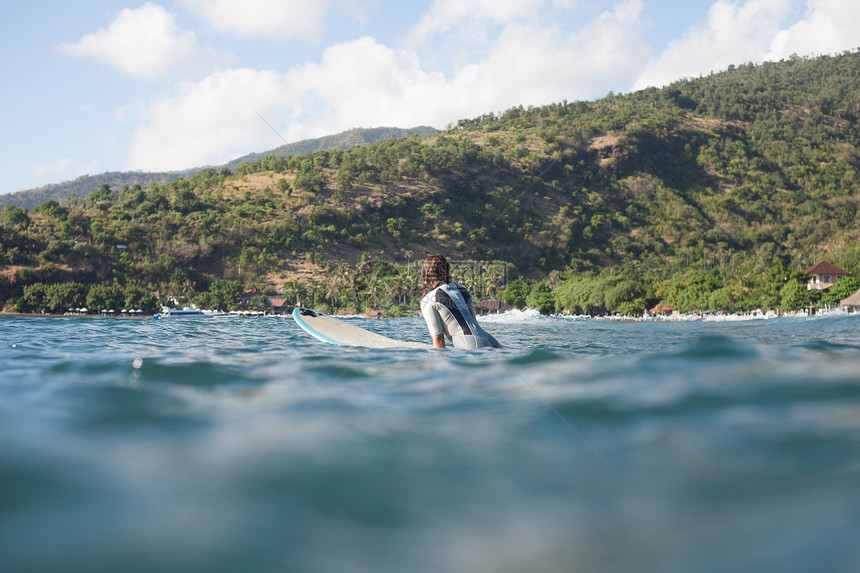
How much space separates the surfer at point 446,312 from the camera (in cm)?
791

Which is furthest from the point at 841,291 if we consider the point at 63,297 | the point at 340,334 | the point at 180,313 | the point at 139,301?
the point at 63,297

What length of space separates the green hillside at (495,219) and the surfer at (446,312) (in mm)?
86087

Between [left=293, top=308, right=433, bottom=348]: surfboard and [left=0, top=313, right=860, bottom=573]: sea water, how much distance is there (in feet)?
13.4

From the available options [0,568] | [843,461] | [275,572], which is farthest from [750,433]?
[0,568]

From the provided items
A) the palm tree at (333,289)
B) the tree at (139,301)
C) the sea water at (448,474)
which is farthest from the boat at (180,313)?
the sea water at (448,474)

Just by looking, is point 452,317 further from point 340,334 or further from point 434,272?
point 340,334

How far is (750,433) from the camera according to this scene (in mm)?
3303

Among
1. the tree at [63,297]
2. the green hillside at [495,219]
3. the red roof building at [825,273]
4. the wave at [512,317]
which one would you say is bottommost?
the wave at [512,317]

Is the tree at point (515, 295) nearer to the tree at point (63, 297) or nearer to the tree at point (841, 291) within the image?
the tree at point (841, 291)

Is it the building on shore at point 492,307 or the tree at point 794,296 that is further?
the building on shore at point 492,307

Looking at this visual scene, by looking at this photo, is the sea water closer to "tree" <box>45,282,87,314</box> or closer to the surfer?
the surfer

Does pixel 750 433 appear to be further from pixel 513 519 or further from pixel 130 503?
pixel 130 503

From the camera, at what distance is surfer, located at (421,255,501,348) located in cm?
791

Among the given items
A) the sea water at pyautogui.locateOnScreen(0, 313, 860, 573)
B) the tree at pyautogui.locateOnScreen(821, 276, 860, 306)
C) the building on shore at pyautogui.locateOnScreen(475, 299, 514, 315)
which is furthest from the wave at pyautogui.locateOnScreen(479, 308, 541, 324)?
the sea water at pyautogui.locateOnScreen(0, 313, 860, 573)
